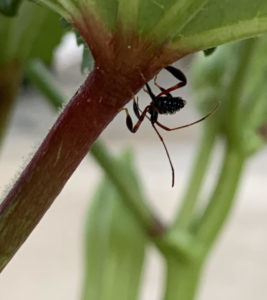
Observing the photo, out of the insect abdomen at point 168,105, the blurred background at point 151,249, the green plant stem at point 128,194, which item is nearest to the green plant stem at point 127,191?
the green plant stem at point 128,194

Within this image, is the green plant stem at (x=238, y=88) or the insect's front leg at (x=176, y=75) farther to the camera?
the green plant stem at (x=238, y=88)

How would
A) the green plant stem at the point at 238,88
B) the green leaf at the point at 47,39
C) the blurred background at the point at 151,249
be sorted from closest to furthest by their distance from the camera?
1. the green plant stem at the point at 238,88
2. the green leaf at the point at 47,39
3. the blurred background at the point at 151,249

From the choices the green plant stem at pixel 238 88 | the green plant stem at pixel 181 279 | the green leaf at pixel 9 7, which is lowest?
the green plant stem at pixel 181 279

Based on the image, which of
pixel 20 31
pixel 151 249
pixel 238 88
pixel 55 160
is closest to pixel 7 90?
pixel 20 31

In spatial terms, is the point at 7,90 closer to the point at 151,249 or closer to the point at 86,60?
the point at 86,60

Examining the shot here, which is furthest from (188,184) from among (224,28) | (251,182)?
(251,182)

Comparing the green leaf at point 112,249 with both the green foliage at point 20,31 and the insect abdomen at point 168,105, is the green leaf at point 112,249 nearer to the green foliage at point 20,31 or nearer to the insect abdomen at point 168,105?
the green foliage at point 20,31
